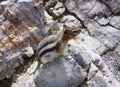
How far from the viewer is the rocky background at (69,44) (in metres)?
7.79

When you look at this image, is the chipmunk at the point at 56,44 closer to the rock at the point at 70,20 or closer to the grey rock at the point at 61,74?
the grey rock at the point at 61,74

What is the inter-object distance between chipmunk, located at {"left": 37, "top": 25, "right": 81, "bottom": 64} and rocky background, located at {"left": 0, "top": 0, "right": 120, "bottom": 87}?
343 mm

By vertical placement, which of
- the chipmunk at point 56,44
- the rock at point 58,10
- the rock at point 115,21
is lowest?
the rock at point 115,21

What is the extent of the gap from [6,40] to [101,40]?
2.84 m

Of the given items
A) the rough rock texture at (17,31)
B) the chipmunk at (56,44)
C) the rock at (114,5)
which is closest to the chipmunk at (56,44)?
the chipmunk at (56,44)

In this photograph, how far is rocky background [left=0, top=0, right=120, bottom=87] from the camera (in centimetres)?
779

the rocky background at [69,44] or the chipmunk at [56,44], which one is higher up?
the chipmunk at [56,44]

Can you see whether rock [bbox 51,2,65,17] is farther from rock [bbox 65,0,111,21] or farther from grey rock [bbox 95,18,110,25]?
grey rock [bbox 95,18,110,25]

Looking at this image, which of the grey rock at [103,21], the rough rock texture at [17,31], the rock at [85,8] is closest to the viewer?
the rough rock texture at [17,31]

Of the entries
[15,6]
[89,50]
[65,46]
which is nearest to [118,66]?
[89,50]

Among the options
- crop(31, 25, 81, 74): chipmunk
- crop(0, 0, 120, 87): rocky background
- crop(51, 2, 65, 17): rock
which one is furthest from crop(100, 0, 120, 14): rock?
crop(31, 25, 81, 74): chipmunk

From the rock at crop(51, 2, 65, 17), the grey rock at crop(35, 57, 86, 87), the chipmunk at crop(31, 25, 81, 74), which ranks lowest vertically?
the grey rock at crop(35, 57, 86, 87)

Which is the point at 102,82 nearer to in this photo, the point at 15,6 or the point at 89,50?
the point at 89,50

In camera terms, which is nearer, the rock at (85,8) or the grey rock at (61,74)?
the grey rock at (61,74)
